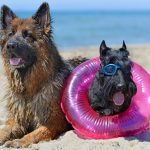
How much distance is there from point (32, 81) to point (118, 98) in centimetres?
136

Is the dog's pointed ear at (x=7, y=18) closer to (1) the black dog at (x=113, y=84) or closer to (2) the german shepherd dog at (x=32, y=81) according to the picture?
(2) the german shepherd dog at (x=32, y=81)

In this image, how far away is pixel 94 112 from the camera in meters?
8.80

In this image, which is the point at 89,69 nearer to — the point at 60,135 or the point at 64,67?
the point at 64,67

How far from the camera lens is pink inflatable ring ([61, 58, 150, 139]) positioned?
8.47 meters

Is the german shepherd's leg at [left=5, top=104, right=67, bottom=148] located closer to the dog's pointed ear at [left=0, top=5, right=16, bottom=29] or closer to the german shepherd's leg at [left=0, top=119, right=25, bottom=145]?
the german shepherd's leg at [left=0, top=119, right=25, bottom=145]

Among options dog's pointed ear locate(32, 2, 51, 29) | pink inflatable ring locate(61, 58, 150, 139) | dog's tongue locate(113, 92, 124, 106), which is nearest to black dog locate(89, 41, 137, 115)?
dog's tongue locate(113, 92, 124, 106)

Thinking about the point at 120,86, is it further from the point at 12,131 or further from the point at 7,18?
the point at 7,18

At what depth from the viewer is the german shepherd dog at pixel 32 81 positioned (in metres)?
8.62

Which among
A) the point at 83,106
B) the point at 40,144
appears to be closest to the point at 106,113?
the point at 83,106

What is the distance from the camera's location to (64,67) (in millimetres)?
9258

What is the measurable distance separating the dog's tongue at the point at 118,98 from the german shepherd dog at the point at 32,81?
994mm

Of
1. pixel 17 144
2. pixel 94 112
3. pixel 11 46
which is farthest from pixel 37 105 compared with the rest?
pixel 11 46

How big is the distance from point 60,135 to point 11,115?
2.78ft

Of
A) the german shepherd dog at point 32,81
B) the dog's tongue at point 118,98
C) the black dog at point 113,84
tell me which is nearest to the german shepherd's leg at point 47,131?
the german shepherd dog at point 32,81
